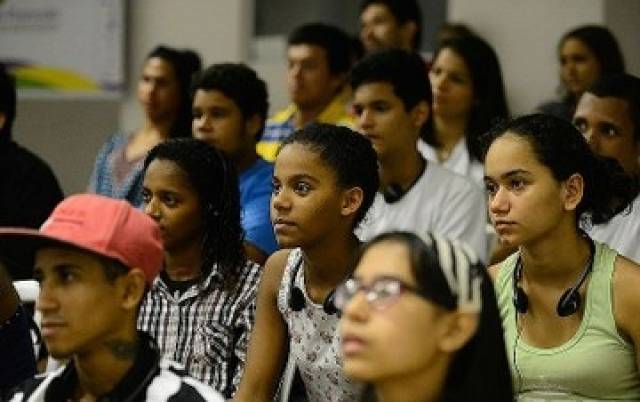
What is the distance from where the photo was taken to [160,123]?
7.52 metres

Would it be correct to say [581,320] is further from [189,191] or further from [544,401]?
[189,191]

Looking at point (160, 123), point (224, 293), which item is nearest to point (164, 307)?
point (224, 293)

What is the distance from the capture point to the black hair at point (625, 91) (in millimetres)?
5930

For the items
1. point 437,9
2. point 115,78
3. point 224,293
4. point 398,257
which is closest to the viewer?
point 398,257

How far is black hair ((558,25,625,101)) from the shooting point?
23.3ft

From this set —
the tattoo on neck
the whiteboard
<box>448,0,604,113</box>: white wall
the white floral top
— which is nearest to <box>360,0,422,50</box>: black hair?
<box>448,0,604,113</box>: white wall

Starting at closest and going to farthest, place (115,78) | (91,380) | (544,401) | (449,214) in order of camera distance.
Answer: (91,380) → (544,401) → (449,214) → (115,78)

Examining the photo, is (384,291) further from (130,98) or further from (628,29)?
(130,98)

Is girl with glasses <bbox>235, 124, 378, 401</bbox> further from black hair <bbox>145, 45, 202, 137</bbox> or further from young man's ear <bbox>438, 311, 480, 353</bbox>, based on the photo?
black hair <bbox>145, 45, 202, 137</bbox>

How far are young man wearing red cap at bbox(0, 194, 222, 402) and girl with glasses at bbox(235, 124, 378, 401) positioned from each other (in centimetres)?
99

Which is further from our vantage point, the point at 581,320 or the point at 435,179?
the point at 435,179

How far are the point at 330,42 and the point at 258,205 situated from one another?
1597mm

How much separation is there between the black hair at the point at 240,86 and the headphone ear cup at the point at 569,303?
236cm

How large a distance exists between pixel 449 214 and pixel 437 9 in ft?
9.24
